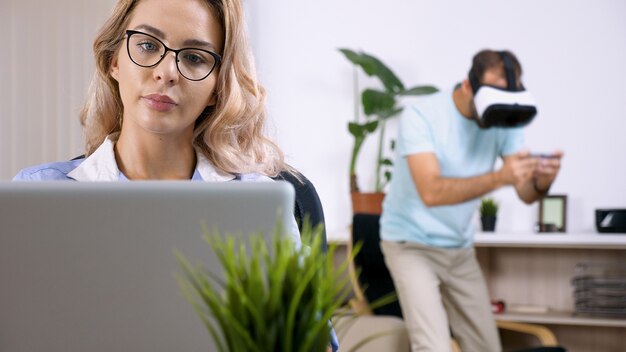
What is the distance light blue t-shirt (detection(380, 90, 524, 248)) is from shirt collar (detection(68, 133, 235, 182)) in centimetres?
191

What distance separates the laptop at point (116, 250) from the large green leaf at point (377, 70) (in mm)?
3954

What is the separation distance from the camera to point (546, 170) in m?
3.28

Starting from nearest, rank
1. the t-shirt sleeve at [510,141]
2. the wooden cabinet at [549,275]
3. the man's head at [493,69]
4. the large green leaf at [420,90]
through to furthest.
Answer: the man's head at [493,69] → the t-shirt sleeve at [510,141] → the wooden cabinet at [549,275] → the large green leaf at [420,90]

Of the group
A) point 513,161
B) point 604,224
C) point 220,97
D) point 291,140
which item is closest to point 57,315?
point 220,97

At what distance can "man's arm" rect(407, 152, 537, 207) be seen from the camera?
10.3 ft

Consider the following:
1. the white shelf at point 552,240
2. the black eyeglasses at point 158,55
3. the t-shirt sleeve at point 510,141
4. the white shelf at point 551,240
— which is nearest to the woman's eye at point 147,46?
the black eyeglasses at point 158,55

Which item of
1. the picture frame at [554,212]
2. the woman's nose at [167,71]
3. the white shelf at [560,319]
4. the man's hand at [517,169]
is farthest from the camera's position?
the picture frame at [554,212]

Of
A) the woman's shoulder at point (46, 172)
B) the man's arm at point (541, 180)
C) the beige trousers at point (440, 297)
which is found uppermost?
the woman's shoulder at point (46, 172)

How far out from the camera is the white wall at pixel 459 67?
478 centimetres

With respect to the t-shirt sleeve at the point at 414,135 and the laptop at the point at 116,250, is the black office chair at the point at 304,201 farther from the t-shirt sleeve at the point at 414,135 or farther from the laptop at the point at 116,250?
the t-shirt sleeve at the point at 414,135

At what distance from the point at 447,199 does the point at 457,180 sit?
80mm

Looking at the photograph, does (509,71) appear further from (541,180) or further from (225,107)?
(225,107)

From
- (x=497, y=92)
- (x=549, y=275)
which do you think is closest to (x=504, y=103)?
(x=497, y=92)

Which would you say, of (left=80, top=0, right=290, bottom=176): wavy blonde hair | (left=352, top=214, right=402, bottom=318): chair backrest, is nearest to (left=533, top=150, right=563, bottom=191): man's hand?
(left=352, top=214, right=402, bottom=318): chair backrest
